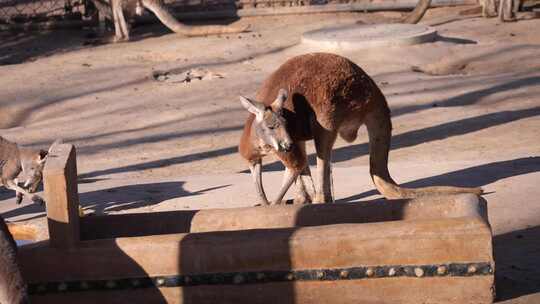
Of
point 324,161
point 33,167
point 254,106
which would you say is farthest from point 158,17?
point 254,106

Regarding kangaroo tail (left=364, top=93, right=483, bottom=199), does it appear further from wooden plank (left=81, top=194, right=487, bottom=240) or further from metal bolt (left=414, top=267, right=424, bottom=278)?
metal bolt (left=414, top=267, right=424, bottom=278)

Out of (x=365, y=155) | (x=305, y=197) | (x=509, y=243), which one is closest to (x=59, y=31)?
(x=365, y=155)

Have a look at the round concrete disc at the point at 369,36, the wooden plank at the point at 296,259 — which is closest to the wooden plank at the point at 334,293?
the wooden plank at the point at 296,259

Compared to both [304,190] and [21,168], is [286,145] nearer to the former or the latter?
[304,190]

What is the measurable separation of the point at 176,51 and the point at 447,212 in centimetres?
1138

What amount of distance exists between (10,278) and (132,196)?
3.68 metres

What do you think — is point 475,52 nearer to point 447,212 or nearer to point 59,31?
point 59,31

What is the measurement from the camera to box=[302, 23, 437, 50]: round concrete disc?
14281 millimetres

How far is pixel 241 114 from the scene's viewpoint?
1144cm

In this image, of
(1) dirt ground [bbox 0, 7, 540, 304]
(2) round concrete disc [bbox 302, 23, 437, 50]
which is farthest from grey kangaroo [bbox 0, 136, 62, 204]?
(2) round concrete disc [bbox 302, 23, 437, 50]

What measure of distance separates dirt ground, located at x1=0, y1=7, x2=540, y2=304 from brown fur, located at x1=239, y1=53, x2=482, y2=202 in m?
0.63

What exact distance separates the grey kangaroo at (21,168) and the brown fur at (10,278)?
4110 mm

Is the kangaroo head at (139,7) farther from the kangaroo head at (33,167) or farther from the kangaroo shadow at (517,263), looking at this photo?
the kangaroo shadow at (517,263)

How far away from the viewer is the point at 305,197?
668 cm
